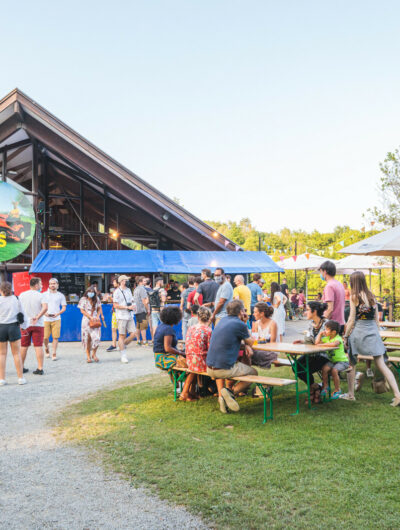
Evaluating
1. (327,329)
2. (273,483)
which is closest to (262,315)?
(327,329)

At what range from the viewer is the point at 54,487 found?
3.59 m

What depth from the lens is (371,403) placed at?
5.74 metres

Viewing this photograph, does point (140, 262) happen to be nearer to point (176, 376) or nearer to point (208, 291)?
point (208, 291)

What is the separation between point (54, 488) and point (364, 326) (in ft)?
12.6

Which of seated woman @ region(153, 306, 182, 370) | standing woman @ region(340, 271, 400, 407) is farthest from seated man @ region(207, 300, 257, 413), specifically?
standing woman @ region(340, 271, 400, 407)

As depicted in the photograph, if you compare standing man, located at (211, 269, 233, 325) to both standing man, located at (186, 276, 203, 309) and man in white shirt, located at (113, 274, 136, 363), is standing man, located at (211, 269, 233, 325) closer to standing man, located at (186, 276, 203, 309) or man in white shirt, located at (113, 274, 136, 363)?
standing man, located at (186, 276, 203, 309)

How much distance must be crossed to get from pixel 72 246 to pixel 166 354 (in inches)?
462

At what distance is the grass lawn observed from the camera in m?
3.10

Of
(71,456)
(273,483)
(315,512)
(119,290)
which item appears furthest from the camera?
(119,290)

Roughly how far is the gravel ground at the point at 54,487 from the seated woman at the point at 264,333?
2631 millimetres

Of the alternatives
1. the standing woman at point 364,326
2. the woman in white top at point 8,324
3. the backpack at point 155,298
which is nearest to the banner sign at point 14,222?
the backpack at point 155,298

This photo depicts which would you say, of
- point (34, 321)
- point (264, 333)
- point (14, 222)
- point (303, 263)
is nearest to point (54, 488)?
point (264, 333)

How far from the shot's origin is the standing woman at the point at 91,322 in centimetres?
920

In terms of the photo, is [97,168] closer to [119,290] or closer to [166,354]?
[119,290]
